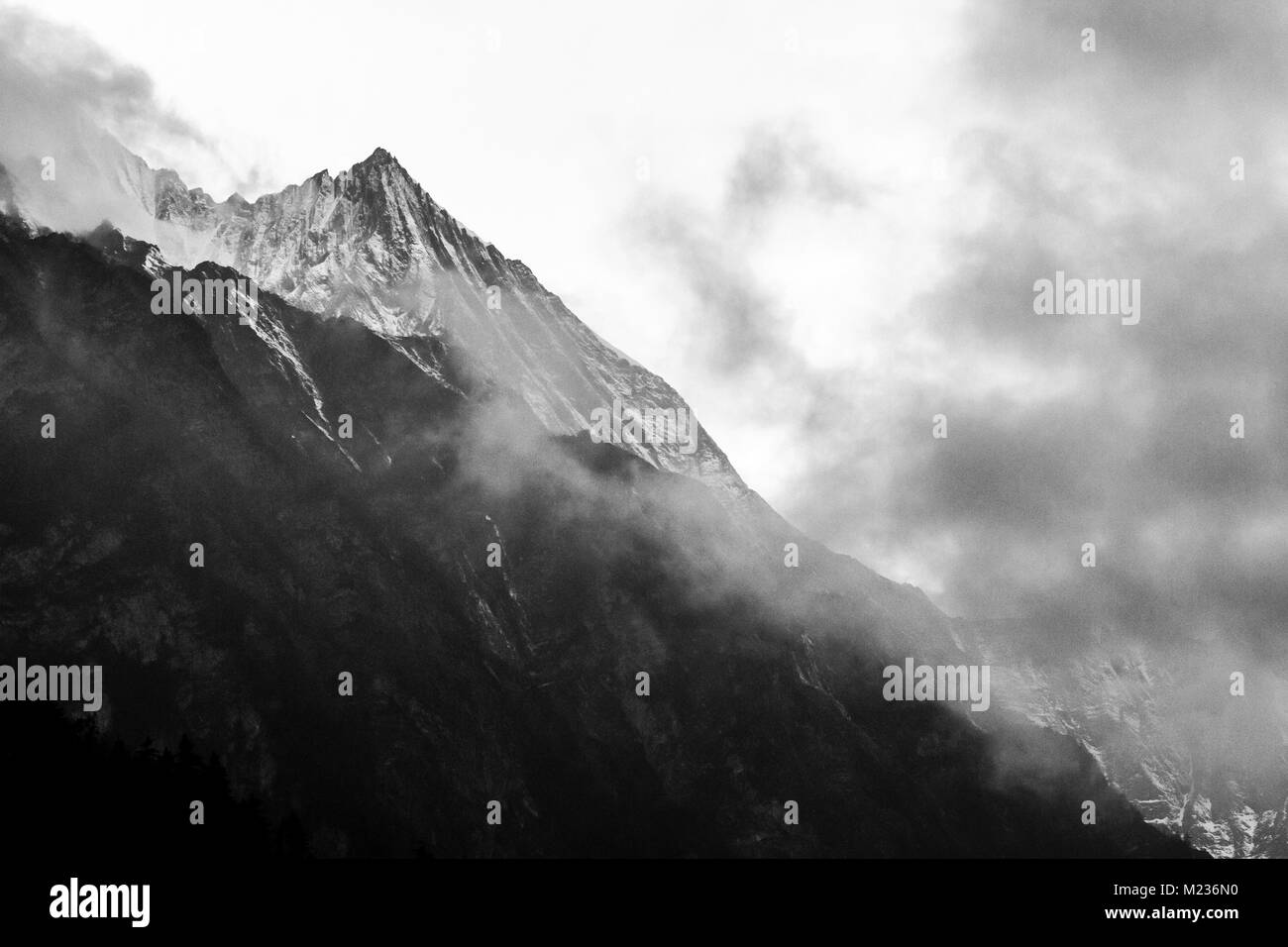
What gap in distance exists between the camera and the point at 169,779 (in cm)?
17250
